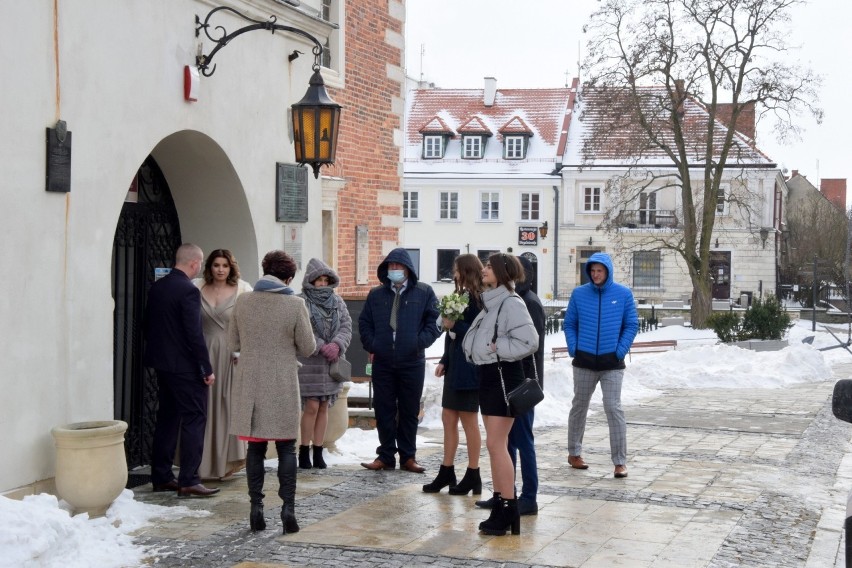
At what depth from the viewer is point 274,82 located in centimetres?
1079

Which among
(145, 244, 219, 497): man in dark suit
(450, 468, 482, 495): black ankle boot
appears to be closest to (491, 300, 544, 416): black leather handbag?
(450, 468, 482, 495): black ankle boot

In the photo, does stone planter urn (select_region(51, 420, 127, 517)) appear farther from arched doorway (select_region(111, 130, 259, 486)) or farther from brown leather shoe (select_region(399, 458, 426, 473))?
brown leather shoe (select_region(399, 458, 426, 473))

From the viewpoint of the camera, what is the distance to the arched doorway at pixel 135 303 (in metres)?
9.65

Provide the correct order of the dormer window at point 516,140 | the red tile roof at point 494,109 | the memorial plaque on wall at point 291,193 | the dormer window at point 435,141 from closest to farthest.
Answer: the memorial plaque on wall at point 291,193 < the dormer window at point 516,140 < the dormer window at point 435,141 < the red tile roof at point 494,109

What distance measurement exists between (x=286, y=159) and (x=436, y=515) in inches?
169

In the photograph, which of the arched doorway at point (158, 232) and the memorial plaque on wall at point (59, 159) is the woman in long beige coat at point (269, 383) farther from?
the arched doorway at point (158, 232)

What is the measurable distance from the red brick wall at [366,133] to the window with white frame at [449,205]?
135ft

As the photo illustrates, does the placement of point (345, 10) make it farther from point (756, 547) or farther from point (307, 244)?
point (756, 547)

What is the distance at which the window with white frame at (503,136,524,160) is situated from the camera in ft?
185

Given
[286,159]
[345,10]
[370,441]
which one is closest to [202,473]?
[370,441]

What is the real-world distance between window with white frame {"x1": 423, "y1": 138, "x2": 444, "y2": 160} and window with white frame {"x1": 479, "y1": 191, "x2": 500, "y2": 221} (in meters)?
2.98

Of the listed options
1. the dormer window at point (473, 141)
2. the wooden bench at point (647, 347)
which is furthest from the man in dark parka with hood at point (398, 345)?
the dormer window at point (473, 141)

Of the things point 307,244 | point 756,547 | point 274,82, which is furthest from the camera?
point 307,244

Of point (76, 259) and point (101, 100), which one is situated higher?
point (101, 100)
